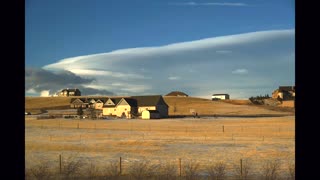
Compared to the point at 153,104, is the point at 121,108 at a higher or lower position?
lower

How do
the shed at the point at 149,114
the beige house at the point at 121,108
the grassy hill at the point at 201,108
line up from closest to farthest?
the shed at the point at 149,114, the beige house at the point at 121,108, the grassy hill at the point at 201,108

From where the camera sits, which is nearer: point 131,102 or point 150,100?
point 131,102

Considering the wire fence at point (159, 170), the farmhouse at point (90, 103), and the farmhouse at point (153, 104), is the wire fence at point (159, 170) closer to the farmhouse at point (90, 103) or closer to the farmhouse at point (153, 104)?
the farmhouse at point (153, 104)

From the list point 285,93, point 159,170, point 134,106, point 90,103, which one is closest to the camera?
point 159,170

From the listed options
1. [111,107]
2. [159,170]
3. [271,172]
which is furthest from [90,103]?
[271,172]

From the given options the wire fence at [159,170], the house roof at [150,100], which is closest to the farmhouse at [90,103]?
the house roof at [150,100]

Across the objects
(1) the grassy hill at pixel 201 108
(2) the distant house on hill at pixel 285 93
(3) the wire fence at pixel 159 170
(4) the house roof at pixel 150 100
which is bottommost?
(3) the wire fence at pixel 159 170

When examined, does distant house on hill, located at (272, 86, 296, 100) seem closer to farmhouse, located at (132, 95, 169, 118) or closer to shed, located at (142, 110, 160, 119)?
farmhouse, located at (132, 95, 169, 118)

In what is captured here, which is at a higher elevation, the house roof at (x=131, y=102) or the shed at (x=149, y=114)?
the house roof at (x=131, y=102)

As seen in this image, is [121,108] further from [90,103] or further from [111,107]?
[90,103]

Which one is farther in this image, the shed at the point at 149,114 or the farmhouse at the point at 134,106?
the farmhouse at the point at 134,106
